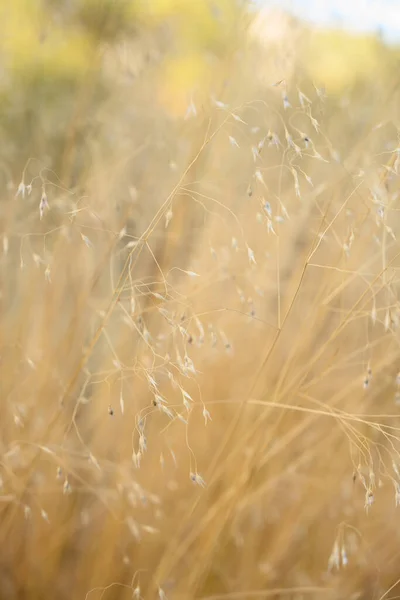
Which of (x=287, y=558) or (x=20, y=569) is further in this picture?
(x=287, y=558)

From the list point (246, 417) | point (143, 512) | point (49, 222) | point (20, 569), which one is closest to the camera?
point (246, 417)

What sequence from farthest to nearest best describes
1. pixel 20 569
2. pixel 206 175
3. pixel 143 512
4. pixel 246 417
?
pixel 206 175, pixel 143 512, pixel 20 569, pixel 246 417

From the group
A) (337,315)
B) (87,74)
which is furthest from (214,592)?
(87,74)

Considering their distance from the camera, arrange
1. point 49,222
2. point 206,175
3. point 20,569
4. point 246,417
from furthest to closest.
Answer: point 49,222
point 206,175
point 20,569
point 246,417

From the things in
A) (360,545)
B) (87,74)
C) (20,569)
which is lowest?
(20,569)

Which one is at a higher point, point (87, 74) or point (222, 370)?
point (87, 74)

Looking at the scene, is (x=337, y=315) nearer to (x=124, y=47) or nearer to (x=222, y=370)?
(x=222, y=370)

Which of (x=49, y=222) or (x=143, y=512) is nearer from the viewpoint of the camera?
(x=143, y=512)

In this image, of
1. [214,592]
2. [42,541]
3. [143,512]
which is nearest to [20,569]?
[42,541]

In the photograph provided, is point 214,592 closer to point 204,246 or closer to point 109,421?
point 109,421
